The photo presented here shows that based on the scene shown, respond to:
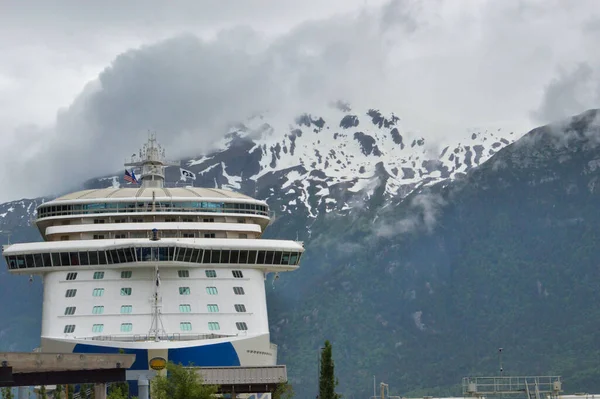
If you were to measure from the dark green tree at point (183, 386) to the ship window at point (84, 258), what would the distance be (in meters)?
19.1

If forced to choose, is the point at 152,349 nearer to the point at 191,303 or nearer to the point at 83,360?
the point at 191,303

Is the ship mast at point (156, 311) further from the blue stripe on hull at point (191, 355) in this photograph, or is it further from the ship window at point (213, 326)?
the ship window at point (213, 326)

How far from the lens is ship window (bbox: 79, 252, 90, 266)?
71.2m

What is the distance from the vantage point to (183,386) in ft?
162

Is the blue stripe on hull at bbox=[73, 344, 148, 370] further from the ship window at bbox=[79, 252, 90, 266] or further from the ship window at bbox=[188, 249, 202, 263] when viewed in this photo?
the ship window at bbox=[188, 249, 202, 263]

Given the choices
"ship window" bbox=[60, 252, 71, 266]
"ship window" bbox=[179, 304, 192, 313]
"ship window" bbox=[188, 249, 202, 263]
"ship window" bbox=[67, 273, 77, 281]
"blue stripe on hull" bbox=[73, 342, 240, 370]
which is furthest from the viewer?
"ship window" bbox=[60, 252, 71, 266]

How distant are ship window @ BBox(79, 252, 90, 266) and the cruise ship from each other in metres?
0.05

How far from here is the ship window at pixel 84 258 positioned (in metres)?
71.2

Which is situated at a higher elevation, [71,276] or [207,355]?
[71,276]

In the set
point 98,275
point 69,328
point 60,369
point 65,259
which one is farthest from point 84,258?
point 60,369

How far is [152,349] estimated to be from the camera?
6519 centimetres

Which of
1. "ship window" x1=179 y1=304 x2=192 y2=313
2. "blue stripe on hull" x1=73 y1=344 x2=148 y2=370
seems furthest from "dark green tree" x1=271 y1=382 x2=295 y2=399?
"ship window" x1=179 y1=304 x2=192 y2=313

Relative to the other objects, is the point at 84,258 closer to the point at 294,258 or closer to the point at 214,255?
the point at 214,255

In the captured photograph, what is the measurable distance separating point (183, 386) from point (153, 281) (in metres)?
21.8
